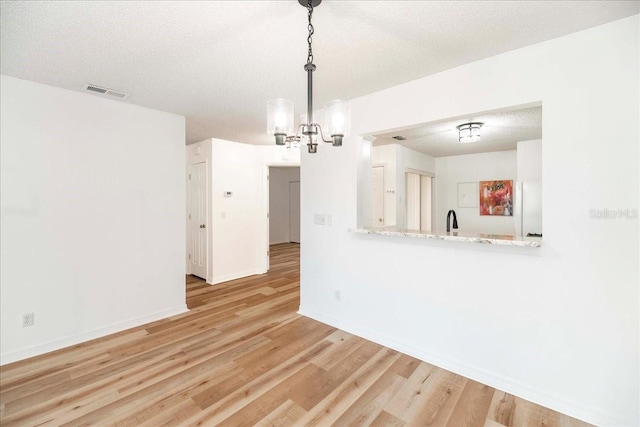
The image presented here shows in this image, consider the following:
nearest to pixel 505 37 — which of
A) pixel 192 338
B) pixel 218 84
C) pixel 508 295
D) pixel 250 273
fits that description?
pixel 508 295

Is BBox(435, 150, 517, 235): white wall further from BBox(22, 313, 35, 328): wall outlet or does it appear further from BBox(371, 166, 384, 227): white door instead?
BBox(22, 313, 35, 328): wall outlet

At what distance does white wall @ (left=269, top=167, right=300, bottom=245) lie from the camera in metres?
9.59

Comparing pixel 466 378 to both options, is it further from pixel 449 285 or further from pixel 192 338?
pixel 192 338

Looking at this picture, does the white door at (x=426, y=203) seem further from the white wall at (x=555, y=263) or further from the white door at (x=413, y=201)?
the white wall at (x=555, y=263)

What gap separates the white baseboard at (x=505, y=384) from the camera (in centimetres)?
187

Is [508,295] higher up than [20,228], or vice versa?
[20,228]

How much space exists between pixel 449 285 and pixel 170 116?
11.9 feet

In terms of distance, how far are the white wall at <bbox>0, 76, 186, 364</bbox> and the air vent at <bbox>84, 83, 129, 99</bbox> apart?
19 cm

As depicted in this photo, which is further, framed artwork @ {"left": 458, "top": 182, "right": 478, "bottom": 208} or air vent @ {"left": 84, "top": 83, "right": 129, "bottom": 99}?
framed artwork @ {"left": 458, "top": 182, "right": 478, "bottom": 208}

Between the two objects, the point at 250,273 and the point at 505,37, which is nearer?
the point at 505,37

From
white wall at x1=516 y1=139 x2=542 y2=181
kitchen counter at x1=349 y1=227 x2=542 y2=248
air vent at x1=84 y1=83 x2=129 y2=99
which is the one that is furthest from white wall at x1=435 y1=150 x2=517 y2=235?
air vent at x1=84 y1=83 x2=129 y2=99

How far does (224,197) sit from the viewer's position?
5.12m

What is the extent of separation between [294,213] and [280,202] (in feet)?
1.97

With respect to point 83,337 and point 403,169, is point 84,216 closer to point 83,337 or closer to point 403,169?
point 83,337
